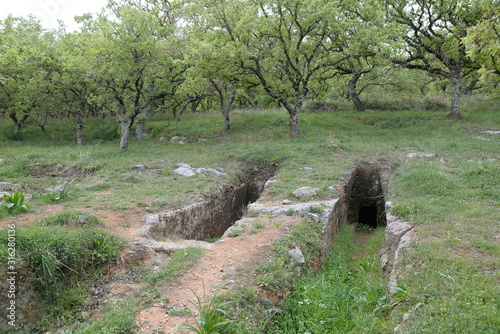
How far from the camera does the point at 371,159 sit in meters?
14.4

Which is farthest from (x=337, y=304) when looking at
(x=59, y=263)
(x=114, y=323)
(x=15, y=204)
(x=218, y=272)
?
(x=15, y=204)

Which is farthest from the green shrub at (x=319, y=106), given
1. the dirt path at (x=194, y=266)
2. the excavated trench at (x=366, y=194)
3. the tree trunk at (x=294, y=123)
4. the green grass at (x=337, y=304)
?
the green grass at (x=337, y=304)

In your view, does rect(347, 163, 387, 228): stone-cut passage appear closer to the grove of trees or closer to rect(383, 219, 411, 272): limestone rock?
rect(383, 219, 411, 272): limestone rock

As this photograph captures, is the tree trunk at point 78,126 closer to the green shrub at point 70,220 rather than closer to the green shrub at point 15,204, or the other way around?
the green shrub at point 15,204

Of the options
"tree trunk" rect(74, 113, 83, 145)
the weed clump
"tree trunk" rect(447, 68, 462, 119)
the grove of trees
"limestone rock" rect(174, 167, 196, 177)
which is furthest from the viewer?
"tree trunk" rect(74, 113, 83, 145)

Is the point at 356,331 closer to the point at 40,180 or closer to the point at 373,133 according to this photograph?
the point at 40,180

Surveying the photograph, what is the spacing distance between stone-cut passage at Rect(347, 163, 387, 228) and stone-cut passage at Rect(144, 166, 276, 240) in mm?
3539

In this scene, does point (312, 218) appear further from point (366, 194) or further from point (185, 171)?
point (185, 171)

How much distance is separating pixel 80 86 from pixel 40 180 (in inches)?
369

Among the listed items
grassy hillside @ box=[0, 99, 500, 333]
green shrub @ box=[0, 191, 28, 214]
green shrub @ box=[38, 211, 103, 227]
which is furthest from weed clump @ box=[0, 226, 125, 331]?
grassy hillside @ box=[0, 99, 500, 333]

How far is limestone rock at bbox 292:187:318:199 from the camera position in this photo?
10484mm

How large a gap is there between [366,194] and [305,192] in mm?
4205

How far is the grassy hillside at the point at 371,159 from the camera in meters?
5.14

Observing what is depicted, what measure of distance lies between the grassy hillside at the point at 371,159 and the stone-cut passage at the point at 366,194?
2.07ft
